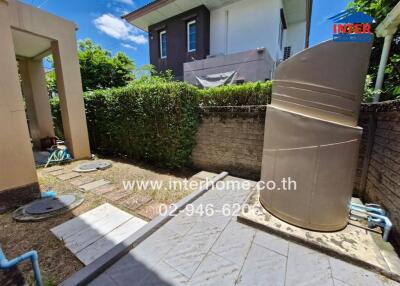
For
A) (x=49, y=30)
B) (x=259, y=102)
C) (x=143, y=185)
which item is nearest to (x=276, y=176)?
(x=259, y=102)

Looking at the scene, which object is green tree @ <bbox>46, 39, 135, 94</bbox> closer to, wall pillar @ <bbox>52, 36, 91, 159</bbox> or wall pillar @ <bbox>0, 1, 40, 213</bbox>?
wall pillar @ <bbox>52, 36, 91, 159</bbox>

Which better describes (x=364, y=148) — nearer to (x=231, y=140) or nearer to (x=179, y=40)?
(x=231, y=140)

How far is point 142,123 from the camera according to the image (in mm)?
5457

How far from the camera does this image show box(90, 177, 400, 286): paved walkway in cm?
178

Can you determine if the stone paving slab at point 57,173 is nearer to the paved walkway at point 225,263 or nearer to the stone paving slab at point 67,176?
the stone paving slab at point 67,176

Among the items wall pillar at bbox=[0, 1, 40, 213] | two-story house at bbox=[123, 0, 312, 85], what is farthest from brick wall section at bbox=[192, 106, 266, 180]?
wall pillar at bbox=[0, 1, 40, 213]

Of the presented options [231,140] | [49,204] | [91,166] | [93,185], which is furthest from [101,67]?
[231,140]

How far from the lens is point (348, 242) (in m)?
2.15

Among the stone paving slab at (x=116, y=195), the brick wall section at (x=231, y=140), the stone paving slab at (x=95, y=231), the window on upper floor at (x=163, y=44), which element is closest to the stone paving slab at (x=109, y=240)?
the stone paving slab at (x=95, y=231)

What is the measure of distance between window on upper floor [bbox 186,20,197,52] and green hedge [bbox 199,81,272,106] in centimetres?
608

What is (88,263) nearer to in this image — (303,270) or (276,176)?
(303,270)

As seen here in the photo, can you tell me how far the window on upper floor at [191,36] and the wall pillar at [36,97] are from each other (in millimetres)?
6791

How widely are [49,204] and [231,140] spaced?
3966mm

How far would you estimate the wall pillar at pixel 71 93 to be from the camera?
17.6 feet
